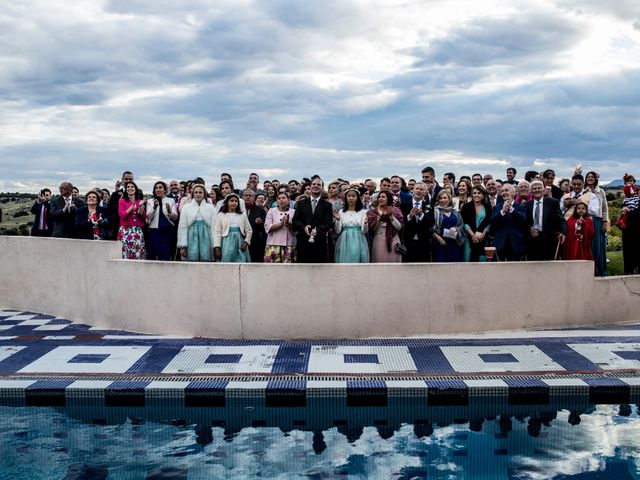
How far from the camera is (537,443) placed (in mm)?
7500

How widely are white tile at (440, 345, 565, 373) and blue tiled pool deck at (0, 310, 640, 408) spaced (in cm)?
1

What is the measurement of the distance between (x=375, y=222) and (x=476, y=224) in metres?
1.69

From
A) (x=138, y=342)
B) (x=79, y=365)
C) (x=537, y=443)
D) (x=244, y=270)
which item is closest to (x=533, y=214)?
(x=244, y=270)

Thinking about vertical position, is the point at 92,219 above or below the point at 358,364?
above

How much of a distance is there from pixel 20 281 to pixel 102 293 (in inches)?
140

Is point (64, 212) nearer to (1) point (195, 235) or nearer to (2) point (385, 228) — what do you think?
(1) point (195, 235)

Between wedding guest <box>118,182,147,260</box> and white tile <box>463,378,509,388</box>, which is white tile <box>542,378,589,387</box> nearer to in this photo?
white tile <box>463,378,509,388</box>

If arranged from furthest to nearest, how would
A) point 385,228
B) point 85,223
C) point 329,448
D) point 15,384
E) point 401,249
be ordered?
point 85,223
point 385,228
point 401,249
point 15,384
point 329,448

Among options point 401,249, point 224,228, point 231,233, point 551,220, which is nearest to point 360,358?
point 401,249

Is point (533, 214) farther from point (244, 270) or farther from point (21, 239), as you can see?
point (21, 239)

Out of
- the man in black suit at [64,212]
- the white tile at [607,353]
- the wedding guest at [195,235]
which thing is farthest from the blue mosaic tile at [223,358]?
the man in black suit at [64,212]

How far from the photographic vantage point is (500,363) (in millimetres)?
9445

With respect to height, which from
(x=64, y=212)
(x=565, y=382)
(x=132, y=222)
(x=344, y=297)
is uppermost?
(x=64, y=212)

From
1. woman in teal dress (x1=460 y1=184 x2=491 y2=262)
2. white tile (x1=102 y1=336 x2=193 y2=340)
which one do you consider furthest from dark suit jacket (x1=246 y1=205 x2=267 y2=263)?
woman in teal dress (x1=460 y1=184 x2=491 y2=262)
